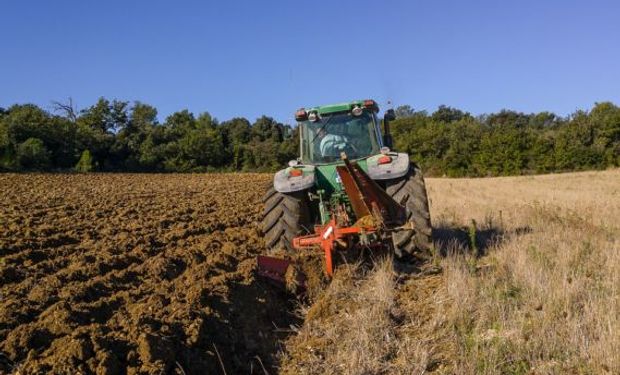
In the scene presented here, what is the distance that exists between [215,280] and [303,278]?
0.78m

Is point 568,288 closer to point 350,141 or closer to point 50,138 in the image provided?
point 350,141

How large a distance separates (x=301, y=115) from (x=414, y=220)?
6.19 ft

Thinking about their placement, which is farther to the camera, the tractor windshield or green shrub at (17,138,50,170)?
green shrub at (17,138,50,170)

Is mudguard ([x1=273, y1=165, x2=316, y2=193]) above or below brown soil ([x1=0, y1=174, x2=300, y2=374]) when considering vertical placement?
above

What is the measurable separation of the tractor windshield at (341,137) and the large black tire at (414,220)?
0.89 metres

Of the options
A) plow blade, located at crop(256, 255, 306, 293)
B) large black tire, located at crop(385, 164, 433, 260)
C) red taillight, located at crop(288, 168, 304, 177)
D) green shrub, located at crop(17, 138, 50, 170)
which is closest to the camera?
plow blade, located at crop(256, 255, 306, 293)

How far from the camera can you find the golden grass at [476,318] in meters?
3.01

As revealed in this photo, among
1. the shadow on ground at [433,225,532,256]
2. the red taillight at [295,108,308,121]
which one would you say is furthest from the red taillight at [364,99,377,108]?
the shadow on ground at [433,225,532,256]

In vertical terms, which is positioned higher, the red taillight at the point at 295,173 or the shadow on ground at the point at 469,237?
the red taillight at the point at 295,173

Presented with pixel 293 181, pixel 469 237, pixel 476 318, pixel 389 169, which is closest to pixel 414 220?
pixel 389 169

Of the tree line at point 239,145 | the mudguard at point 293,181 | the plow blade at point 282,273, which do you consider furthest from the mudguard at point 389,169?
the tree line at point 239,145

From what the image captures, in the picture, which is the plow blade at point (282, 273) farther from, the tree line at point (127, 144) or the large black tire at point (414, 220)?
the tree line at point (127, 144)

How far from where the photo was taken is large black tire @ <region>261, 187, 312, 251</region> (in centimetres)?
576

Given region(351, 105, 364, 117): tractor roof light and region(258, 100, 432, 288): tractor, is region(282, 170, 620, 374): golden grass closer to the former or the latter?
region(258, 100, 432, 288): tractor
